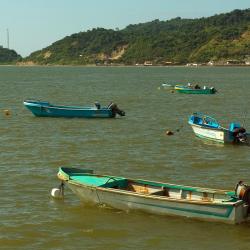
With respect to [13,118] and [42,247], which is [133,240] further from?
[13,118]

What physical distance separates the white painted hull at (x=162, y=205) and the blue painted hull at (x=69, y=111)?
2494 centimetres

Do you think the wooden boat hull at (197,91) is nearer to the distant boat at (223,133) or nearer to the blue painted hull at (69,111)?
the blue painted hull at (69,111)

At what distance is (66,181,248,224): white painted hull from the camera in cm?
1752

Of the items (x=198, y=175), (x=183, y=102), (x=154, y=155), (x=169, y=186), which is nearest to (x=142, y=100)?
(x=183, y=102)

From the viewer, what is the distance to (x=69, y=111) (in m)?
45.1

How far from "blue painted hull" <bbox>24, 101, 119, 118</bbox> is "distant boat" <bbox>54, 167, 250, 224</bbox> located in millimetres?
23817

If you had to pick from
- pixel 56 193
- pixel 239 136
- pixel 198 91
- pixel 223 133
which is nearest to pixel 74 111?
pixel 223 133

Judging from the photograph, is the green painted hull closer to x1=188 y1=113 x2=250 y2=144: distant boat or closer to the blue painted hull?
the blue painted hull

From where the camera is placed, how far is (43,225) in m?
18.6

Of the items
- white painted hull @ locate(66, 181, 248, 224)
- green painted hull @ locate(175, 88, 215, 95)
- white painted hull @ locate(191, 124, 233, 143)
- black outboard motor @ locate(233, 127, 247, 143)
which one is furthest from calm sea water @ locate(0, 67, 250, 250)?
green painted hull @ locate(175, 88, 215, 95)

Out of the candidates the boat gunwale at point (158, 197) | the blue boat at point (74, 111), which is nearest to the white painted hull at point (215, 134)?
the blue boat at point (74, 111)

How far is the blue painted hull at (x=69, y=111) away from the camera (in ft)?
147

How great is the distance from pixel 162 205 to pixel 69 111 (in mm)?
27532

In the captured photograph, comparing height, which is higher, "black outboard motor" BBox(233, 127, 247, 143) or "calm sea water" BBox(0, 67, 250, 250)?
"black outboard motor" BBox(233, 127, 247, 143)
